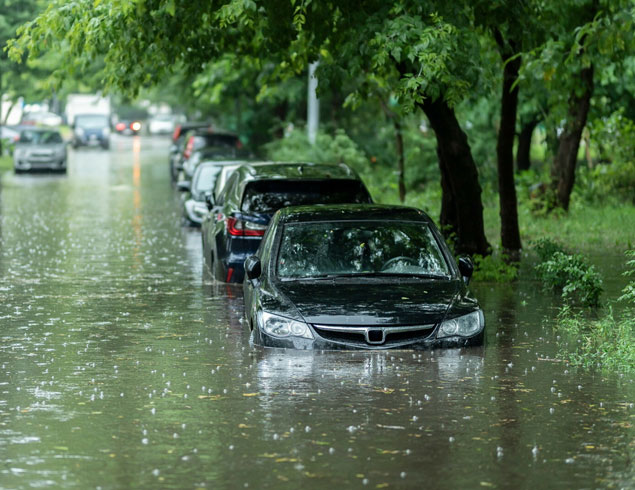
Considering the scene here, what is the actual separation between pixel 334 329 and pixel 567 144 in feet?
51.1

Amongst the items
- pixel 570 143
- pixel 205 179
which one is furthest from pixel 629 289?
pixel 205 179

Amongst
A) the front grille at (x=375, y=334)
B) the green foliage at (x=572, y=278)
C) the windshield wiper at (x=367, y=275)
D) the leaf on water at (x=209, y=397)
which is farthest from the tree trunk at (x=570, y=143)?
the leaf on water at (x=209, y=397)

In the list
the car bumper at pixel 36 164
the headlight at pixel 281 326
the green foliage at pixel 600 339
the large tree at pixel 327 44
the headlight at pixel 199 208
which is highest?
the large tree at pixel 327 44

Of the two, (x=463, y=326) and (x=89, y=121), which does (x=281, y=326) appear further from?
(x=89, y=121)

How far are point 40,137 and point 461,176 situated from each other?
32.9 metres

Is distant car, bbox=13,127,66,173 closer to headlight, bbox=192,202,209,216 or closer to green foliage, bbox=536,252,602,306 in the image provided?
headlight, bbox=192,202,209,216

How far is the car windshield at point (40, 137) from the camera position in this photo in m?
48.8

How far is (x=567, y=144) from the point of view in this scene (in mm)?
25562

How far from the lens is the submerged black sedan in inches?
430

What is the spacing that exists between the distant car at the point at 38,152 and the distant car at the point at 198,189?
22318 millimetres

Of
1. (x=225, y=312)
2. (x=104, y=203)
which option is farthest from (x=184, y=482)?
(x=104, y=203)

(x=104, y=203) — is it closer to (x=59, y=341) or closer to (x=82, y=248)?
(x=82, y=248)

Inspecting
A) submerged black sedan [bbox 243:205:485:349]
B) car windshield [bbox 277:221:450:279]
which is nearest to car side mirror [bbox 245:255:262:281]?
submerged black sedan [bbox 243:205:485:349]

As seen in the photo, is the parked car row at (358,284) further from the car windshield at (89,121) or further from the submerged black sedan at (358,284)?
the car windshield at (89,121)
